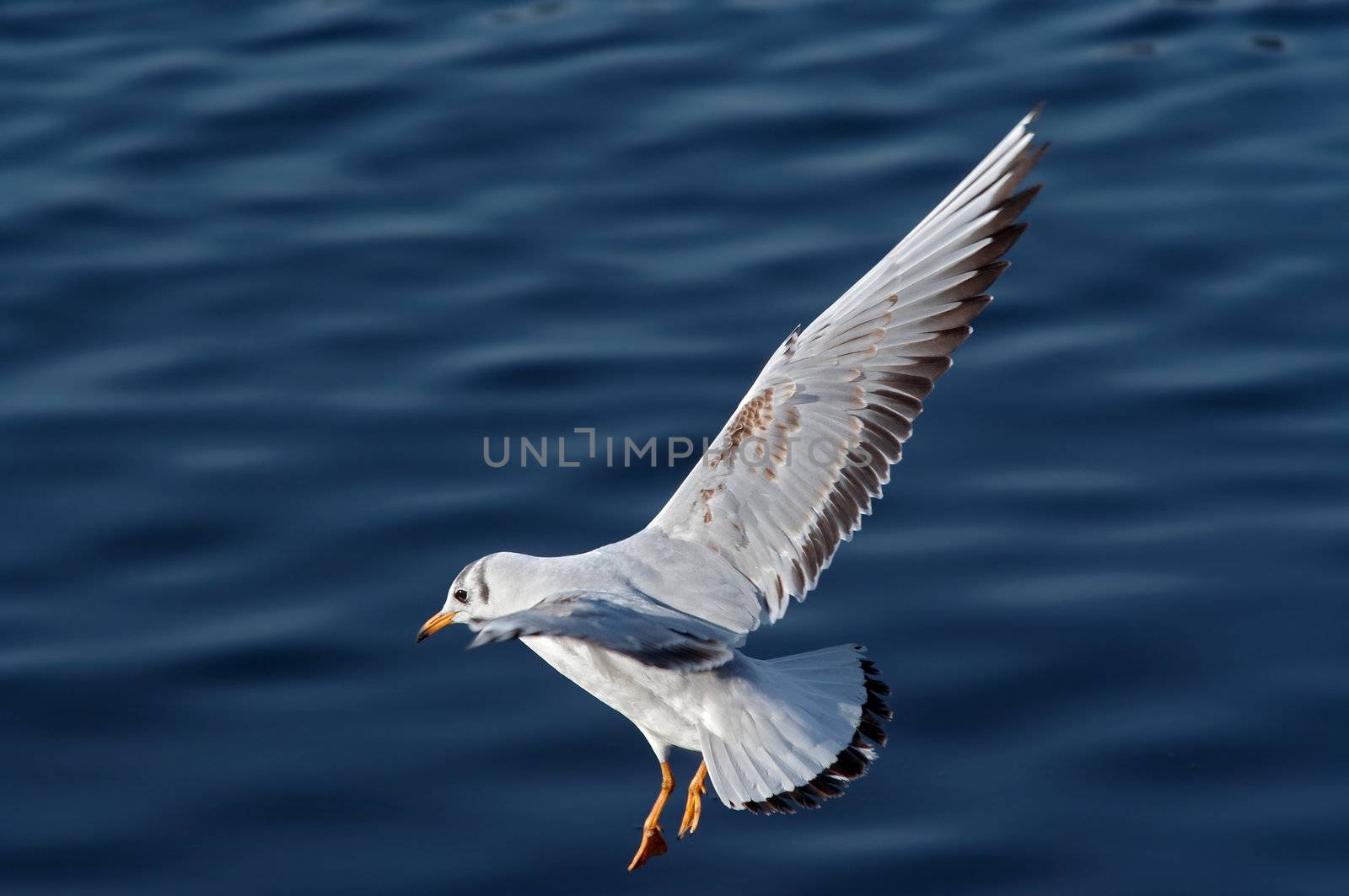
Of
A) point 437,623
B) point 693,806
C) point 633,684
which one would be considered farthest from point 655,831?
point 437,623

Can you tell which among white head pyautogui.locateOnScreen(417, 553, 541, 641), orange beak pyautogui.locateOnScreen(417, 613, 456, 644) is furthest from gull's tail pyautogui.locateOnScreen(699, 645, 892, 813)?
orange beak pyautogui.locateOnScreen(417, 613, 456, 644)

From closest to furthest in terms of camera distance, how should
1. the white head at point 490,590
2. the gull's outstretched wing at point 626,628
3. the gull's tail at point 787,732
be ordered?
the gull's outstretched wing at point 626,628 < the gull's tail at point 787,732 < the white head at point 490,590

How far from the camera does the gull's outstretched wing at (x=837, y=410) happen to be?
6.39 meters

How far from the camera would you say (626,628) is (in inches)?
211

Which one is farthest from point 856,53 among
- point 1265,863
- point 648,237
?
point 1265,863

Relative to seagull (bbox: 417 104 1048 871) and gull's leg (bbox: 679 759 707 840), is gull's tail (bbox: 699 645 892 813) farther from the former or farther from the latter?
gull's leg (bbox: 679 759 707 840)

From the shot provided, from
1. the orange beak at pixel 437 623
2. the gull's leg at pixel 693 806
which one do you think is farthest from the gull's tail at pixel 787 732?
the orange beak at pixel 437 623

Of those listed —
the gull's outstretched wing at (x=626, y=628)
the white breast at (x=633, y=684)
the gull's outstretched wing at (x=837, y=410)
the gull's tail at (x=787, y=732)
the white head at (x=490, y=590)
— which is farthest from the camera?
the gull's outstretched wing at (x=837, y=410)

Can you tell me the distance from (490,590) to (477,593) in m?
0.08

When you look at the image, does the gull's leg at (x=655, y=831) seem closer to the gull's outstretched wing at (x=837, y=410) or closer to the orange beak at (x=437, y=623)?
the gull's outstretched wing at (x=837, y=410)

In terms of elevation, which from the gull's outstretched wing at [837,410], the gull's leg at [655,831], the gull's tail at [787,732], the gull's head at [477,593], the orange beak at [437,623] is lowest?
the gull's leg at [655,831]

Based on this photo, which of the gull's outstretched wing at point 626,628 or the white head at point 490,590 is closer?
the gull's outstretched wing at point 626,628

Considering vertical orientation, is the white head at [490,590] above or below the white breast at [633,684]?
above

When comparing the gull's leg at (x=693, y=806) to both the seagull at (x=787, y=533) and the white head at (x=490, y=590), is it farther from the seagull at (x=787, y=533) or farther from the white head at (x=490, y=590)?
the white head at (x=490, y=590)
